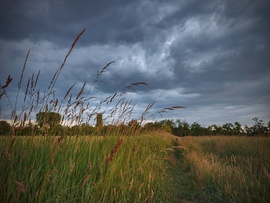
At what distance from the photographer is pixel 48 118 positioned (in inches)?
118

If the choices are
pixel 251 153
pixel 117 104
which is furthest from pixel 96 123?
pixel 251 153

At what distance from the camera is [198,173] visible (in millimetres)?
4945

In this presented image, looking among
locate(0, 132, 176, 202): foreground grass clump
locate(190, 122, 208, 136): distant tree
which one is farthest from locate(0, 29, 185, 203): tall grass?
locate(190, 122, 208, 136): distant tree

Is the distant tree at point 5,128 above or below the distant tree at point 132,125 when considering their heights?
below

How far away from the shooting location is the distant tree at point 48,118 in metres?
2.98

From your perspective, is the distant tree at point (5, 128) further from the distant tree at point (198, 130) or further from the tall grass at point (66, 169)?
the distant tree at point (198, 130)

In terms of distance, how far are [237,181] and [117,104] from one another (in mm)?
2969

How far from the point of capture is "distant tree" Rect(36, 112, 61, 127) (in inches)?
117

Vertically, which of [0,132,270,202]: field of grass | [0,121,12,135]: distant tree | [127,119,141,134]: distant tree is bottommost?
[0,132,270,202]: field of grass

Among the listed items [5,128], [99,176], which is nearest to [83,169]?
[99,176]

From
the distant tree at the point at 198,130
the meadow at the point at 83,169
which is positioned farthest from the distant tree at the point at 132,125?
the distant tree at the point at 198,130

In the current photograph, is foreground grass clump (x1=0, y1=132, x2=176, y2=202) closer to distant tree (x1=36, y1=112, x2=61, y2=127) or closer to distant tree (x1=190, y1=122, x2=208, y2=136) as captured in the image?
distant tree (x1=36, y1=112, x2=61, y2=127)

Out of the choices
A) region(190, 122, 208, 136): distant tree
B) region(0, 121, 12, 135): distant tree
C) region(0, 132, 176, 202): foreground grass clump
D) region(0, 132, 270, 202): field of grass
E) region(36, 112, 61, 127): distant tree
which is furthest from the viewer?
region(190, 122, 208, 136): distant tree

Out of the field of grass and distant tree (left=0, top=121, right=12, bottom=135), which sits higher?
distant tree (left=0, top=121, right=12, bottom=135)
